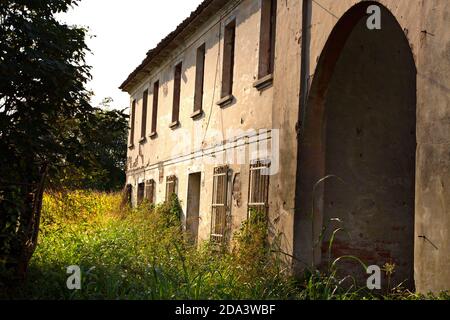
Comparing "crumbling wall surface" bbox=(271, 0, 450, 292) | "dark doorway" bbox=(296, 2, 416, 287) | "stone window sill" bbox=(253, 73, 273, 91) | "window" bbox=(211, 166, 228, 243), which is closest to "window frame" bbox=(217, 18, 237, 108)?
"window" bbox=(211, 166, 228, 243)

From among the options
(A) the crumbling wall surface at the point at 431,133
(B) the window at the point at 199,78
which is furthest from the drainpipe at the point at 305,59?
(B) the window at the point at 199,78

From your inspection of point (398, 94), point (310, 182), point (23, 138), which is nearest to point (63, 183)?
point (23, 138)

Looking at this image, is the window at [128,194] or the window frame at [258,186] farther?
the window at [128,194]

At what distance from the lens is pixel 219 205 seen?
10.7 metres

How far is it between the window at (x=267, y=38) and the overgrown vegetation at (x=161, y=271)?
8.66 ft

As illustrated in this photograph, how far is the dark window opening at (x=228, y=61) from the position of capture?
11430 millimetres

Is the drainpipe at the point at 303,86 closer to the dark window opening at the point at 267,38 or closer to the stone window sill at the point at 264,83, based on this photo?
the stone window sill at the point at 264,83

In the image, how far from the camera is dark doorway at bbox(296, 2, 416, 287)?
7.56m

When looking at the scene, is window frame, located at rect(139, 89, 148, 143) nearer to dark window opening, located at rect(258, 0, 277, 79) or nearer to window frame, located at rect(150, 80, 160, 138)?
window frame, located at rect(150, 80, 160, 138)

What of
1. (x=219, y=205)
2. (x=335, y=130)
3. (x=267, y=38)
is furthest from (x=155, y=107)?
(x=335, y=130)

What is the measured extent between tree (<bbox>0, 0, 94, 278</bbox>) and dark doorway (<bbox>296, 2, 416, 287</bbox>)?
10.9 ft

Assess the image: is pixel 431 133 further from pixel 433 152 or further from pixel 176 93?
pixel 176 93

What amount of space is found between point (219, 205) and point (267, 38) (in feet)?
10.8
